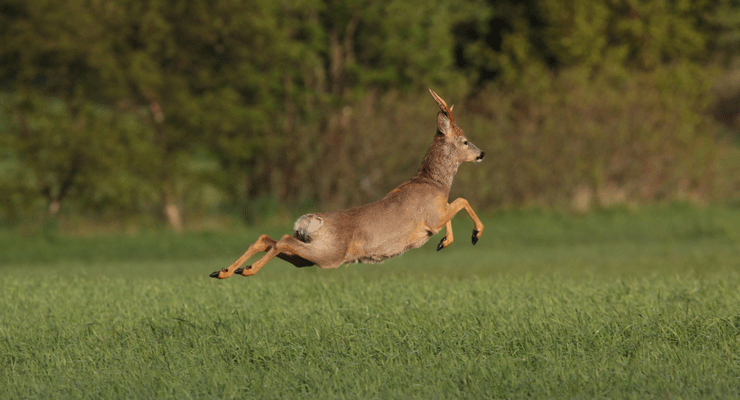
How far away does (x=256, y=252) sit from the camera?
17.5 feet

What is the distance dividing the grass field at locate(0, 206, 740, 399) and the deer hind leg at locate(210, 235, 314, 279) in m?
1.33

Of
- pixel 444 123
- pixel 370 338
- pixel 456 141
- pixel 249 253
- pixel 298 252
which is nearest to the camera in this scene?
pixel 249 253

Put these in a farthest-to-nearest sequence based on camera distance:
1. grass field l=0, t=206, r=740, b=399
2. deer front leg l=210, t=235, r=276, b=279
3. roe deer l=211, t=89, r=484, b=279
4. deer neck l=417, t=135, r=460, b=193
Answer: grass field l=0, t=206, r=740, b=399
deer neck l=417, t=135, r=460, b=193
roe deer l=211, t=89, r=484, b=279
deer front leg l=210, t=235, r=276, b=279

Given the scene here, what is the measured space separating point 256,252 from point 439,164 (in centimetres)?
143

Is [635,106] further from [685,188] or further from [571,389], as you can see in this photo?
[571,389]

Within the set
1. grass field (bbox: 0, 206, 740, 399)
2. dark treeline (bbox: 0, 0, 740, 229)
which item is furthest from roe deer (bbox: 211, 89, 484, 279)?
dark treeline (bbox: 0, 0, 740, 229)

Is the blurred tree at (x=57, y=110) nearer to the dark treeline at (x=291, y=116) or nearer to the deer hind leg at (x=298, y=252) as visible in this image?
the dark treeline at (x=291, y=116)

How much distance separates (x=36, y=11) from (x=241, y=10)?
577cm

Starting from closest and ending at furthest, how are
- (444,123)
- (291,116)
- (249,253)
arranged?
(249,253) < (444,123) < (291,116)

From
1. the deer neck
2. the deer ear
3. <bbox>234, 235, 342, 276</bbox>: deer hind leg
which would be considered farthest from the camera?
the deer neck

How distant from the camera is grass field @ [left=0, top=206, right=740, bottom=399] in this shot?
21.8 ft

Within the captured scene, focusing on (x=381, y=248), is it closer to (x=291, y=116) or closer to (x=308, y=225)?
(x=308, y=225)

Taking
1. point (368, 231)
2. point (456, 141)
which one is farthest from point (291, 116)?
point (368, 231)

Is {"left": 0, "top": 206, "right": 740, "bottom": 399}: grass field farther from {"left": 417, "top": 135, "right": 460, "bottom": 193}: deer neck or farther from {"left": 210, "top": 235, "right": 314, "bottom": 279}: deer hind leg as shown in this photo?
{"left": 417, "top": 135, "right": 460, "bottom": 193}: deer neck
